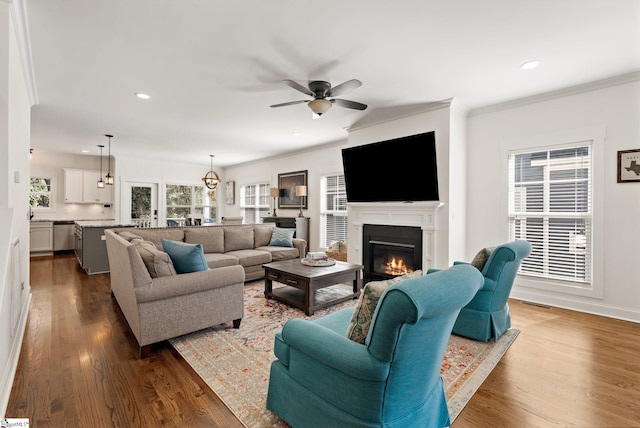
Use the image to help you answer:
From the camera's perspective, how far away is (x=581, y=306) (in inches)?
140

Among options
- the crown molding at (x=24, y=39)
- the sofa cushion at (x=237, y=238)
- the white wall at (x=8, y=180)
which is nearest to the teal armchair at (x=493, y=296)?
the white wall at (x=8, y=180)

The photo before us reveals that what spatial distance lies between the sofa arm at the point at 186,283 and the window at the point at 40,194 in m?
7.62

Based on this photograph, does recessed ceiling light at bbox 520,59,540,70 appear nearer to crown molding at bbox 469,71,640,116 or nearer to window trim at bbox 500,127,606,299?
crown molding at bbox 469,71,640,116

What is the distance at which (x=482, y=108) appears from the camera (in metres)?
4.21

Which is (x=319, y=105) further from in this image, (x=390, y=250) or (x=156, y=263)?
(x=390, y=250)

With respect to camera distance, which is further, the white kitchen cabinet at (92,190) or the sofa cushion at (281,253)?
the white kitchen cabinet at (92,190)

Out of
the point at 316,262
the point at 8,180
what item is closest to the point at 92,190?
the point at 8,180

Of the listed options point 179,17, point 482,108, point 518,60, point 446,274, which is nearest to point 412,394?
point 446,274

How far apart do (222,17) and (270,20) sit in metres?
0.35

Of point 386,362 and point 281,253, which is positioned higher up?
point 386,362

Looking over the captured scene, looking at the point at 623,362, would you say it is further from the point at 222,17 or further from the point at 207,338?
the point at 222,17

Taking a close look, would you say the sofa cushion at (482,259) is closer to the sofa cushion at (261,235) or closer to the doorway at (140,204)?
the sofa cushion at (261,235)

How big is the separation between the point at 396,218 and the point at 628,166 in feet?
8.50

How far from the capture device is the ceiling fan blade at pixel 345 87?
2.84 metres
